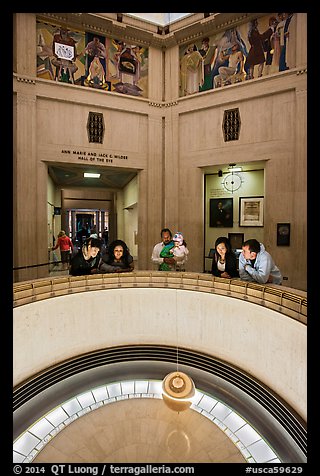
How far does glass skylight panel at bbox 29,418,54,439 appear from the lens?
2519mm

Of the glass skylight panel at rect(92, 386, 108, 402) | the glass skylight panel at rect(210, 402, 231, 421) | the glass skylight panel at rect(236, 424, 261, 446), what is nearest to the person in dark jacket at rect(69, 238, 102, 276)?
the glass skylight panel at rect(92, 386, 108, 402)

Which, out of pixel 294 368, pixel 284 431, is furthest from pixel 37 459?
pixel 294 368

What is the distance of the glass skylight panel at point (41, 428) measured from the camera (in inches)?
99.2

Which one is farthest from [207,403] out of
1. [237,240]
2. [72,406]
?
[237,240]

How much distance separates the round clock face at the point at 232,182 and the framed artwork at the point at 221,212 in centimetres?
41

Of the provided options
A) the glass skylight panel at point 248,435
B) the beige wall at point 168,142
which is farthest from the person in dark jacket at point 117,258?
the beige wall at point 168,142

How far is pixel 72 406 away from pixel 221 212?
320 inches

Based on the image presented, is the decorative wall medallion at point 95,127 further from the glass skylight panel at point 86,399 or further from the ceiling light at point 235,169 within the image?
the glass skylight panel at point 86,399

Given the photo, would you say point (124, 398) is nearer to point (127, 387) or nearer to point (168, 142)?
point (127, 387)

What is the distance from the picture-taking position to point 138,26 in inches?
327

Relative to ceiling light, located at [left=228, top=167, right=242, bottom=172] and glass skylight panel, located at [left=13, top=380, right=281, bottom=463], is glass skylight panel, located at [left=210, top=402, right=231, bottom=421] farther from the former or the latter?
ceiling light, located at [left=228, top=167, right=242, bottom=172]

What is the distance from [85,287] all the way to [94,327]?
51cm

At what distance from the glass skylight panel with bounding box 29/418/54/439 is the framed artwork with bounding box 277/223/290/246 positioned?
6851 mm
